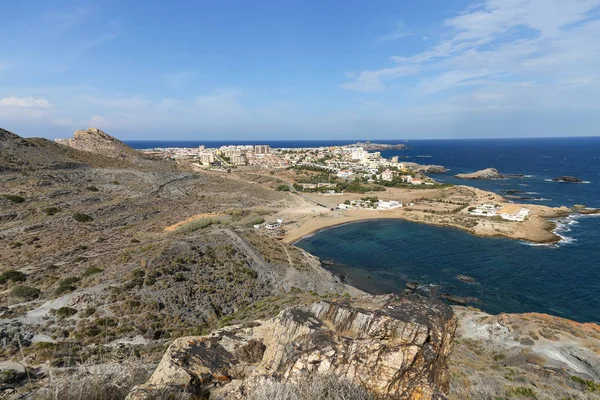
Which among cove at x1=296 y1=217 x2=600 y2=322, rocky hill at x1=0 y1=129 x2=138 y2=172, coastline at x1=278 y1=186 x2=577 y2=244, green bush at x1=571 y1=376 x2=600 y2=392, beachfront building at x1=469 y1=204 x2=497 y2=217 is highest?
rocky hill at x1=0 y1=129 x2=138 y2=172

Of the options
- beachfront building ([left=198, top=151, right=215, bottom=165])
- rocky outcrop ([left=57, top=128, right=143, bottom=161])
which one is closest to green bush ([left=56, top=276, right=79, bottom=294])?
rocky outcrop ([left=57, top=128, right=143, bottom=161])

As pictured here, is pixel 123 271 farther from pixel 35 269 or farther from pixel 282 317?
pixel 282 317

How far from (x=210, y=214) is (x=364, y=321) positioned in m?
43.0

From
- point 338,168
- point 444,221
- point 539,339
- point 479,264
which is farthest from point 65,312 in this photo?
point 338,168

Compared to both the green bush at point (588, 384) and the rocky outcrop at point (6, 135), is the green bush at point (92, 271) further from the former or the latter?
the rocky outcrop at point (6, 135)

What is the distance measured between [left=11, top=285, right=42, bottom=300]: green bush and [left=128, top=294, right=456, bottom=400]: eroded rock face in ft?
51.0

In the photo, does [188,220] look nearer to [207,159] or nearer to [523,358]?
[523,358]

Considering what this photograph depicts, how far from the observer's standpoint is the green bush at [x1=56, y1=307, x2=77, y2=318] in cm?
1593

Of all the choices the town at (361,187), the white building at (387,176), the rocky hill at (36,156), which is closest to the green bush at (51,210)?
the rocky hill at (36,156)

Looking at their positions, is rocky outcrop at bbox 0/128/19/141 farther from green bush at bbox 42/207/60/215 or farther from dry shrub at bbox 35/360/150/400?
dry shrub at bbox 35/360/150/400

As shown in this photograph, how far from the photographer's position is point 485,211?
5419cm

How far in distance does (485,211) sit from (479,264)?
2351cm

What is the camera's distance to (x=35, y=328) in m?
14.7

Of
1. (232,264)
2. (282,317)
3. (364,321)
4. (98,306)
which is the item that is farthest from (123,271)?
(364,321)
